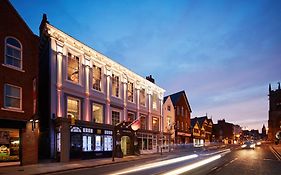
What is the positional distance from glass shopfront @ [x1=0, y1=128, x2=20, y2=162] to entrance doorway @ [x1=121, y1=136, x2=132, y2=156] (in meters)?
16.3

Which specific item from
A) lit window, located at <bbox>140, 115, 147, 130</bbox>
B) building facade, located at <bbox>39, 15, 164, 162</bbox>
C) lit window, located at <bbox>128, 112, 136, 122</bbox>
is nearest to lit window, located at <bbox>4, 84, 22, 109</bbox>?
building facade, located at <bbox>39, 15, 164, 162</bbox>

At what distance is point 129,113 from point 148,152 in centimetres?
728

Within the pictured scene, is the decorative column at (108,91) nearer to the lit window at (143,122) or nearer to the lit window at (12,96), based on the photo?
the lit window at (143,122)

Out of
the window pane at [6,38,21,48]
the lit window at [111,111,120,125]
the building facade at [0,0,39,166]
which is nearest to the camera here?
the building facade at [0,0,39,166]

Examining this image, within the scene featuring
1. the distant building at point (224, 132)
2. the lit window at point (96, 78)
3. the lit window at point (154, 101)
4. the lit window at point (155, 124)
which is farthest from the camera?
the distant building at point (224, 132)

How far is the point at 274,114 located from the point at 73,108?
128 m

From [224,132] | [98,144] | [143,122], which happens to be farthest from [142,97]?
[224,132]

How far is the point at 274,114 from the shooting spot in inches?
5566

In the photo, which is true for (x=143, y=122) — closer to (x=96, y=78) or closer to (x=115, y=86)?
(x=115, y=86)

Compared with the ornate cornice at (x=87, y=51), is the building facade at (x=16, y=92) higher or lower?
lower

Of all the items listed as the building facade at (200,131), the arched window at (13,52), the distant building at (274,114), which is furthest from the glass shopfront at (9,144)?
the distant building at (274,114)

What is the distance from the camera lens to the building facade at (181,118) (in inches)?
2621

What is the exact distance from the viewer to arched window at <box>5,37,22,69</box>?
2478 cm

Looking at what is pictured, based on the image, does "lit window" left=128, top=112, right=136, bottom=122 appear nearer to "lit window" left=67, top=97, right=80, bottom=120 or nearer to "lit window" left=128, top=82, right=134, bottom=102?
"lit window" left=128, top=82, right=134, bottom=102
